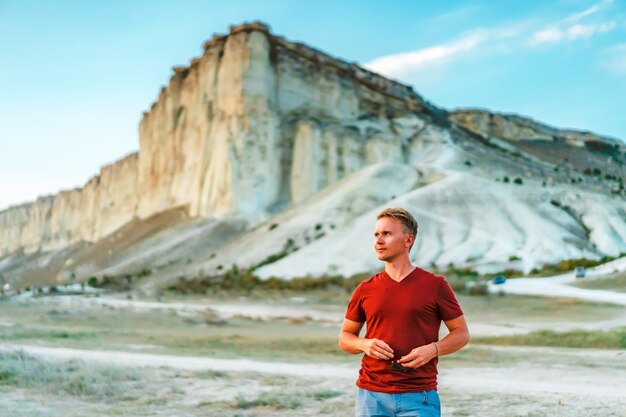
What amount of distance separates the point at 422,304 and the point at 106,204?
287ft

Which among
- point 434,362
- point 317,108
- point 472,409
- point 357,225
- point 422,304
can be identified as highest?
point 317,108

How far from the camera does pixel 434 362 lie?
3.43 meters

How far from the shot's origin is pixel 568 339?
16953mm

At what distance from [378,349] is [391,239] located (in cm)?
56

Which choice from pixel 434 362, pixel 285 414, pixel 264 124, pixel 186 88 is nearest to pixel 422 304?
pixel 434 362

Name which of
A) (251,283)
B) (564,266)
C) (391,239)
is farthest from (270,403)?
(251,283)

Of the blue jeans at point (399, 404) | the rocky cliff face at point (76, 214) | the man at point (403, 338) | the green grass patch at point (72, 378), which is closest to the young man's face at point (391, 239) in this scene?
the man at point (403, 338)

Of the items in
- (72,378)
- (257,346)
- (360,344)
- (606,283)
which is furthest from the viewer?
(606,283)

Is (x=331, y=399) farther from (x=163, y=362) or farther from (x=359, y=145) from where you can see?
(x=359, y=145)

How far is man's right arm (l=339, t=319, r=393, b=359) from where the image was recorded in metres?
3.29

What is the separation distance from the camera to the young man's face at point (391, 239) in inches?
137

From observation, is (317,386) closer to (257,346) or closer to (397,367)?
(397,367)

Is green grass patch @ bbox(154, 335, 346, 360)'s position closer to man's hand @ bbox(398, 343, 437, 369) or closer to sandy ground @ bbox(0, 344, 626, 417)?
sandy ground @ bbox(0, 344, 626, 417)

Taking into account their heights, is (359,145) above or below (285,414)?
above
